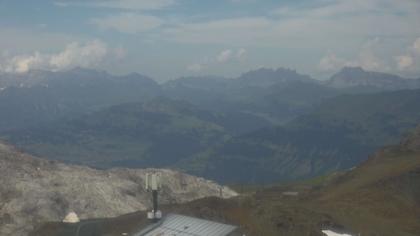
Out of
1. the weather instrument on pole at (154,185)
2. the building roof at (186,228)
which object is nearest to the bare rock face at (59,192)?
the weather instrument on pole at (154,185)

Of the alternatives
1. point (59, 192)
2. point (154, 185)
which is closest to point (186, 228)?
point (154, 185)

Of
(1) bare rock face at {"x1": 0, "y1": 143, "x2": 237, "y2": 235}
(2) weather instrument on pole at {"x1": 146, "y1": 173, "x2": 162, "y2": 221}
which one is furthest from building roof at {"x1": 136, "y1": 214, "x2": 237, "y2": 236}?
(1) bare rock face at {"x1": 0, "y1": 143, "x2": 237, "y2": 235}

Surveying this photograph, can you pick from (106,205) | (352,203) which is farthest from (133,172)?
(352,203)

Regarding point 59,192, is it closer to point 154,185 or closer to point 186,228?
point 154,185

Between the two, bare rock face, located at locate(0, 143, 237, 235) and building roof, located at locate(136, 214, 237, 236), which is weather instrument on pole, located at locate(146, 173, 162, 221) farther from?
bare rock face, located at locate(0, 143, 237, 235)

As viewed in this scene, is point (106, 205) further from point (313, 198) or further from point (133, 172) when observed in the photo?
point (313, 198)
